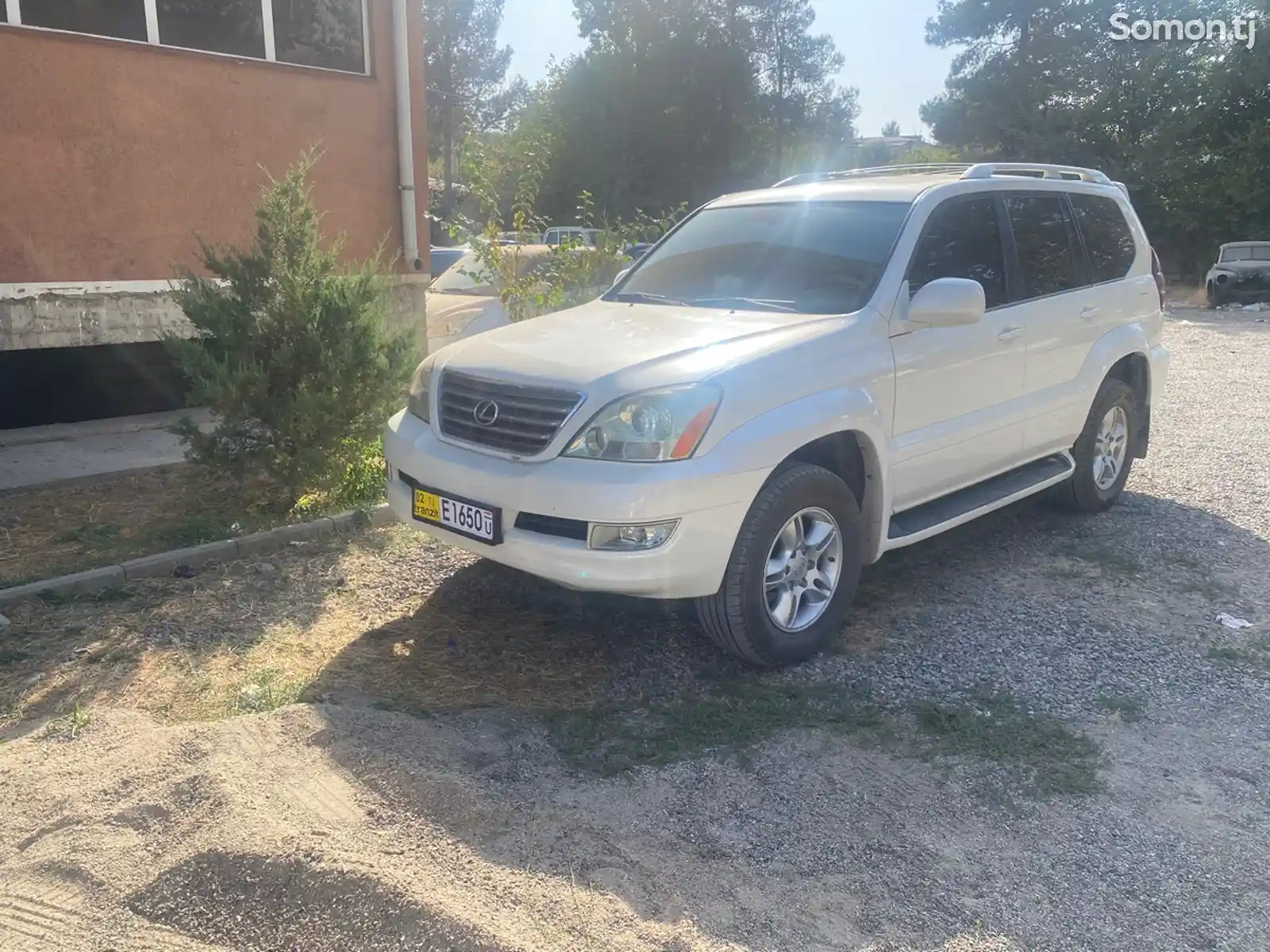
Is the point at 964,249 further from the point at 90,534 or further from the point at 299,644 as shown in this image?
the point at 90,534

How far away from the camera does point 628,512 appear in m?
3.64

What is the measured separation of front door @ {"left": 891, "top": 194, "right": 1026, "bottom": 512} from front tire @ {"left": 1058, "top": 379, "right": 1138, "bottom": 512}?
85cm

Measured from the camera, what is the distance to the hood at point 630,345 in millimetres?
3871

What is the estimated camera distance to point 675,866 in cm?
288

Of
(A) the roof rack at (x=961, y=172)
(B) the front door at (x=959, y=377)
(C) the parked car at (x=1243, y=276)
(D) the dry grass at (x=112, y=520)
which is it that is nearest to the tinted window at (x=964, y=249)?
(B) the front door at (x=959, y=377)

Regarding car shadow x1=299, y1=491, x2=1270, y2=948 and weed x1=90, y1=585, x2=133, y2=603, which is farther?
weed x1=90, y1=585, x2=133, y2=603

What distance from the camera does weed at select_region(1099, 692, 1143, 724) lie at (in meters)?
3.78

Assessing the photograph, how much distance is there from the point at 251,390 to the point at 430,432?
168 cm

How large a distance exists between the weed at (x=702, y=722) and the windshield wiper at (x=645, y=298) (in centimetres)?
189

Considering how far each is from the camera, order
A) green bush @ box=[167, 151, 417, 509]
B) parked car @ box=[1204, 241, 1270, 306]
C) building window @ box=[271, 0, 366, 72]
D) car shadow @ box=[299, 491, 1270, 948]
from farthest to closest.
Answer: parked car @ box=[1204, 241, 1270, 306]
building window @ box=[271, 0, 366, 72]
green bush @ box=[167, 151, 417, 509]
car shadow @ box=[299, 491, 1270, 948]

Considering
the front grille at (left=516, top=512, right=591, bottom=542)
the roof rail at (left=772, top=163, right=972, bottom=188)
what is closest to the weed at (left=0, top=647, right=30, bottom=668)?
the front grille at (left=516, top=512, right=591, bottom=542)

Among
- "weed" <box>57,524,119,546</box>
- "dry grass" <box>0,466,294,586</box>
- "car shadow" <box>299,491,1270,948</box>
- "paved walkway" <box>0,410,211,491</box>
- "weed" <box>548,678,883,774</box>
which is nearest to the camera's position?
"car shadow" <box>299,491,1270,948</box>

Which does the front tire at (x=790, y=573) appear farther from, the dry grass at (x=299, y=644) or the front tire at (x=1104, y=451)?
the front tire at (x=1104, y=451)

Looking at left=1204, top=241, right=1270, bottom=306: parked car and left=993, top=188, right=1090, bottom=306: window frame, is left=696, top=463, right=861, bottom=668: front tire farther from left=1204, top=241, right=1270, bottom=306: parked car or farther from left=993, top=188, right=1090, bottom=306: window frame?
left=1204, top=241, right=1270, bottom=306: parked car
